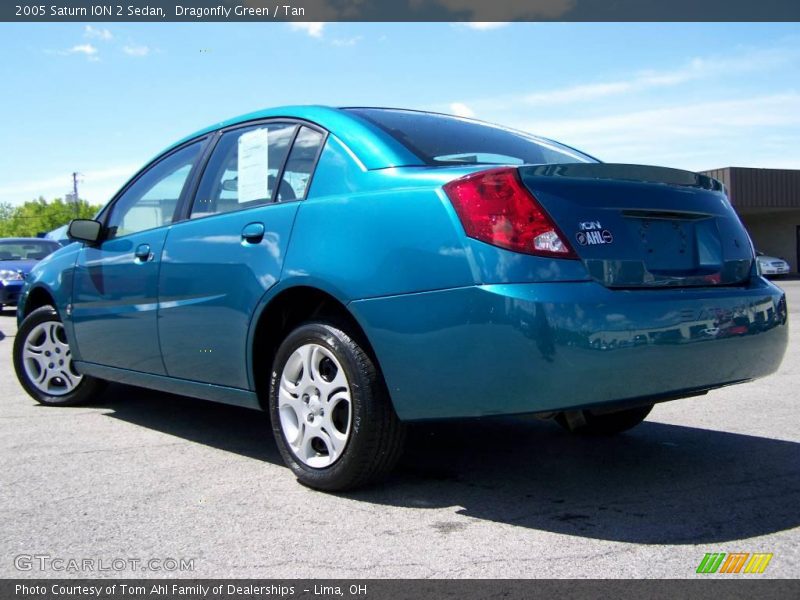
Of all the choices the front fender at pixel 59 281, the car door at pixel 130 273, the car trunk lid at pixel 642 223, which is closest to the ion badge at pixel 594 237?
the car trunk lid at pixel 642 223

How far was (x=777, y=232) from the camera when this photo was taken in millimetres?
40000

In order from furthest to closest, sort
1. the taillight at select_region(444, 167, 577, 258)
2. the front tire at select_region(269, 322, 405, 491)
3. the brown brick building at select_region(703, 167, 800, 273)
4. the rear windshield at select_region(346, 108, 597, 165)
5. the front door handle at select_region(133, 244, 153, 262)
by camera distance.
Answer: the brown brick building at select_region(703, 167, 800, 273), the front door handle at select_region(133, 244, 153, 262), the rear windshield at select_region(346, 108, 597, 165), the front tire at select_region(269, 322, 405, 491), the taillight at select_region(444, 167, 577, 258)

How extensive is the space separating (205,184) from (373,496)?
6.13ft

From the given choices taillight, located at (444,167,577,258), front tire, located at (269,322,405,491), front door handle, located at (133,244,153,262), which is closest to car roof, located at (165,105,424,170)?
taillight, located at (444,167,577,258)

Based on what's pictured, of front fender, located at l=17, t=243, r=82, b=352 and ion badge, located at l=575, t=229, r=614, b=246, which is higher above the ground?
ion badge, located at l=575, t=229, r=614, b=246

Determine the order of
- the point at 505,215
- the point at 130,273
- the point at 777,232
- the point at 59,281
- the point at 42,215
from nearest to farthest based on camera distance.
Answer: the point at 505,215, the point at 130,273, the point at 59,281, the point at 777,232, the point at 42,215

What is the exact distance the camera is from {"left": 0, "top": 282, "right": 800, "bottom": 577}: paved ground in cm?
269

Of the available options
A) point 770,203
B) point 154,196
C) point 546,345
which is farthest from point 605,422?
point 770,203

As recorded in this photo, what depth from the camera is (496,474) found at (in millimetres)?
3713

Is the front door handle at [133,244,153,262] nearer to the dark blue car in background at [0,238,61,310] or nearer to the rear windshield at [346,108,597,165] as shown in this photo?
the rear windshield at [346,108,597,165]

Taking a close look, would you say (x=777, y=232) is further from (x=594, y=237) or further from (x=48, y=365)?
(x=594, y=237)

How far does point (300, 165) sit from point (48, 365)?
9.03 feet

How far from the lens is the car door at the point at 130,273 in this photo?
4.41 meters
